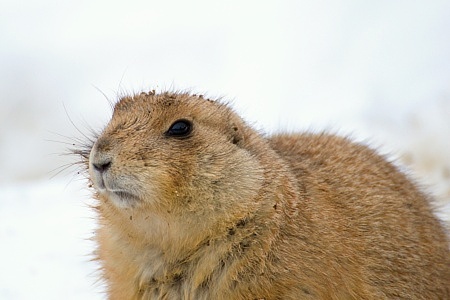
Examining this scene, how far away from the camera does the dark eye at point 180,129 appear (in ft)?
14.2

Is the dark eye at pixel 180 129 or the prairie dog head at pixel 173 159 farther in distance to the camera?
the dark eye at pixel 180 129

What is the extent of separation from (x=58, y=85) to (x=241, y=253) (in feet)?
19.7

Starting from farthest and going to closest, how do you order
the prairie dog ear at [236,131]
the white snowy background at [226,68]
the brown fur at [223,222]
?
the white snowy background at [226,68] → the prairie dog ear at [236,131] → the brown fur at [223,222]

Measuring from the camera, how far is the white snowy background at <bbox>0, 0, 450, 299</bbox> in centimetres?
889

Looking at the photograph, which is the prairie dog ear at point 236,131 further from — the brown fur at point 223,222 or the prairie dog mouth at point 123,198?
the prairie dog mouth at point 123,198

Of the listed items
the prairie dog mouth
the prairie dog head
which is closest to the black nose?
the prairie dog head

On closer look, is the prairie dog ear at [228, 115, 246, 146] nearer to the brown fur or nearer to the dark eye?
the brown fur

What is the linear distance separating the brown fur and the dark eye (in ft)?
0.10

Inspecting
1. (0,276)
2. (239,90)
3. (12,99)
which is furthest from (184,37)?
(0,276)

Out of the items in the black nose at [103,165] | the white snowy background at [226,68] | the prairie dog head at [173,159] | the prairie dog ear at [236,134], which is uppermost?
the white snowy background at [226,68]

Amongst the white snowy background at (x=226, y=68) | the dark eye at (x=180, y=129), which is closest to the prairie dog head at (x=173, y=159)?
the dark eye at (x=180, y=129)

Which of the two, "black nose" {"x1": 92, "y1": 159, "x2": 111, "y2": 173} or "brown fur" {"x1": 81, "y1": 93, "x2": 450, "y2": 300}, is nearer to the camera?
"black nose" {"x1": 92, "y1": 159, "x2": 111, "y2": 173}

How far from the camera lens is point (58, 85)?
9.87 metres

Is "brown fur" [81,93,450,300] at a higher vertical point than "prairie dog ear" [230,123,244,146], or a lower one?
lower
